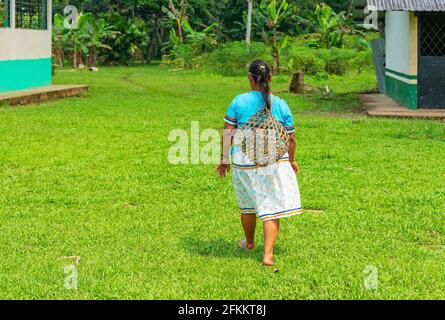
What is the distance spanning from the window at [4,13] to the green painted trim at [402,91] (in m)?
9.10

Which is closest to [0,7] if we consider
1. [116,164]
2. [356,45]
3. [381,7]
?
[381,7]

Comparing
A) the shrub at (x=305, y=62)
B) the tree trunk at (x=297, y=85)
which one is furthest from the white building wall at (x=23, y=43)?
the shrub at (x=305, y=62)

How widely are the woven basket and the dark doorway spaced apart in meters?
10.6

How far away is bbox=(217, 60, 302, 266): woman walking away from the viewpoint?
18.1 ft

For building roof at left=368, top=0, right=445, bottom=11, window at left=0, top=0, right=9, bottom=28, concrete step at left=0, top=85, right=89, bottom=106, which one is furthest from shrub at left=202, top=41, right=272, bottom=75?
building roof at left=368, top=0, right=445, bottom=11

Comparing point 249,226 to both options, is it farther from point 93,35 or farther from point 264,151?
point 93,35

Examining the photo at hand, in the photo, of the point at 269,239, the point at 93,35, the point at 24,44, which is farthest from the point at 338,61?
the point at 269,239

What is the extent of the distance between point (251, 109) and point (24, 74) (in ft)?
49.5

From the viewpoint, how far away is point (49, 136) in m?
11.8

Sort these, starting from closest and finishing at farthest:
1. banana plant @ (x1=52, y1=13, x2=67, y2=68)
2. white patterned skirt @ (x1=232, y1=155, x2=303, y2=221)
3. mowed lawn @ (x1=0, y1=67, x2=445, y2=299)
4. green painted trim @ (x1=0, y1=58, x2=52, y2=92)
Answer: mowed lawn @ (x1=0, y1=67, x2=445, y2=299), white patterned skirt @ (x1=232, y1=155, x2=303, y2=221), green painted trim @ (x1=0, y1=58, x2=52, y2=92), banana plant @ (x1=52, y1=13, x2=67, y2=68)

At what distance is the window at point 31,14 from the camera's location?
19.4 metres

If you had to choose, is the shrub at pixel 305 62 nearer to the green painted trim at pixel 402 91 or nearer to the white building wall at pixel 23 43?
the green painted trim at pixel 402 91

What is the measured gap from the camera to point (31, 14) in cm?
2033

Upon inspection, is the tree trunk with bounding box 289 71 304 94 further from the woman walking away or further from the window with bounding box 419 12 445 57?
the woman walking away
